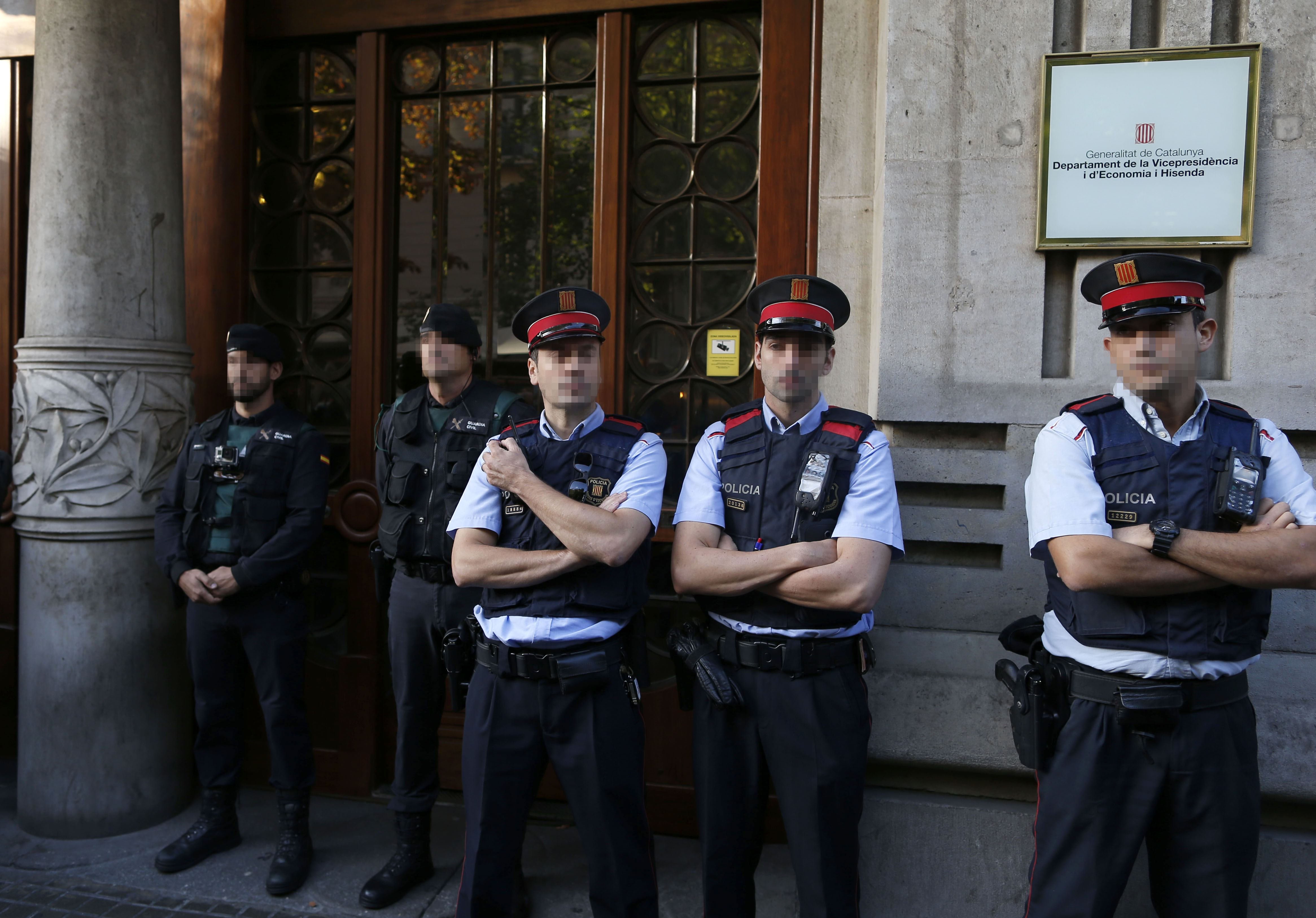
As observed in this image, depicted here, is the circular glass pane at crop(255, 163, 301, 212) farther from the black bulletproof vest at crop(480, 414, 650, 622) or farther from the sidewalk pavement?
the sidewalk pavement

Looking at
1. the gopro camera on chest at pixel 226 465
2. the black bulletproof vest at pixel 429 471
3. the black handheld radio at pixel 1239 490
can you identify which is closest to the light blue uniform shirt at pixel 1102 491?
the black handheld radio at pixel 1239 490

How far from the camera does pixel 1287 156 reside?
123 inches

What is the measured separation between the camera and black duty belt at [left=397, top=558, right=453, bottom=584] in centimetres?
356

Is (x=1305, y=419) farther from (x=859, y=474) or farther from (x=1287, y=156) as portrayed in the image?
(x=859, y=474)

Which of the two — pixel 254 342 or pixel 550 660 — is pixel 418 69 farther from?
pixel 550 660

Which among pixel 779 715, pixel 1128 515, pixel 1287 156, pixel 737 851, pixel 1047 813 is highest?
pixel 1287 156

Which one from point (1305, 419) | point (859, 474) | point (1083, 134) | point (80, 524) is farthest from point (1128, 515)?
point (80, 524)

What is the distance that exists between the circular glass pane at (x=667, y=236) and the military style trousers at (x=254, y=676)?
2253 mm

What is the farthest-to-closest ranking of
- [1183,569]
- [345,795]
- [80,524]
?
[345,795] → [80,524] → [1183,569]

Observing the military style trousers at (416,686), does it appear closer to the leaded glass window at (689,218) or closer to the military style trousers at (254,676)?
the military style trousers at (254,676)

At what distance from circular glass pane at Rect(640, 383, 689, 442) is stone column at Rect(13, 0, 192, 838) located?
2285 millimetres

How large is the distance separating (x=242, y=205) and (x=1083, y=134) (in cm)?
399

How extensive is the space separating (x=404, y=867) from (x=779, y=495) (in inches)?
88.8

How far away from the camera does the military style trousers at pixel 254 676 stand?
3801mm
